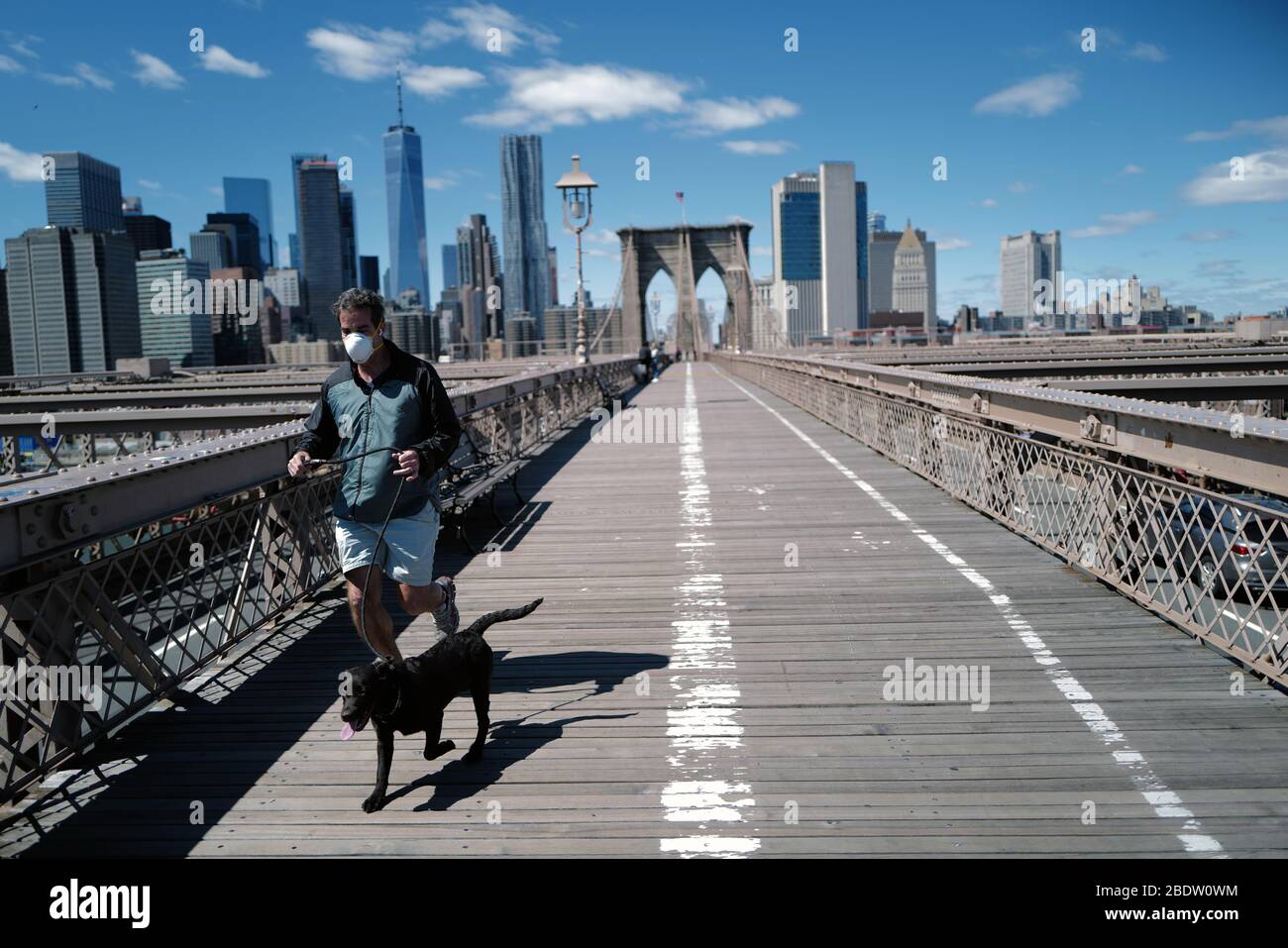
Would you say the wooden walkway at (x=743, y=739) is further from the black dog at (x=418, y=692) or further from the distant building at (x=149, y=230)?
the distant building at (x=149, y=230)

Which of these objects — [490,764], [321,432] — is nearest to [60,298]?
[321,432]

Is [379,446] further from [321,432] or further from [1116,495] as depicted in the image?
[1116,495]

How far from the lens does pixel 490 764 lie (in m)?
4.17

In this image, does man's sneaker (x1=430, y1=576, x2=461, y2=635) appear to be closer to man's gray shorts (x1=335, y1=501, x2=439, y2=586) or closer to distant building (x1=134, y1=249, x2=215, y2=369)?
man's gray shorts (x1=335, y1=501, x2=439, y2=586)

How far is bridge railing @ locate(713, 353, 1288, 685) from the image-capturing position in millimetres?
4793

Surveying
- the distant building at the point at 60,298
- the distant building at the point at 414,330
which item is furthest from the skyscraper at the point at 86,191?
the distant building at the point at 414,330

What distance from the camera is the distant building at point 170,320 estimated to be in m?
127

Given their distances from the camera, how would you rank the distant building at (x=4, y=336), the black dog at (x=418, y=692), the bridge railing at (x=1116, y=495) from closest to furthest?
the black dog at (x=418, y=692)
the bridge railing at (x=1116, y=495)
the distant building at (x=4, y=336)

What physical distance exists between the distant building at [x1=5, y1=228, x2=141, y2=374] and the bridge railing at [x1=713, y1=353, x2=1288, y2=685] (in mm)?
126659

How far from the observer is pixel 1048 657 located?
5.26 metres

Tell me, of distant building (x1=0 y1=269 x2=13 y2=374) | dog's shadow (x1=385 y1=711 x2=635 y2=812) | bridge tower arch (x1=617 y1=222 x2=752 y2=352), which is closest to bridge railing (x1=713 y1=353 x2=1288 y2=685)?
dog's shadow (x1=385 y1=711 x2=635 y2=812)

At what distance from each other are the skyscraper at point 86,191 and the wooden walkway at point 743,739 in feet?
617

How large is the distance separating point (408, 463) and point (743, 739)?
1.80m
